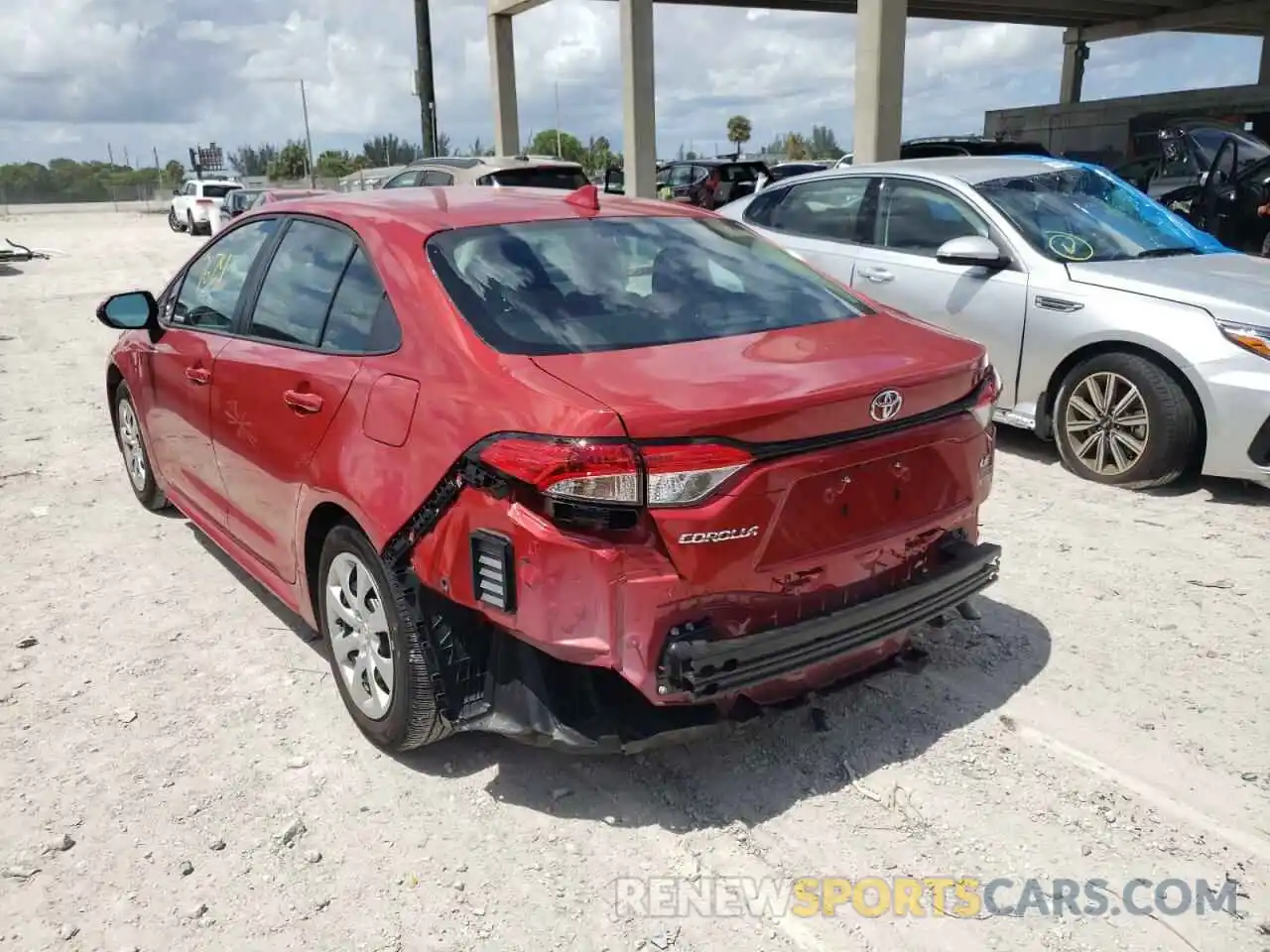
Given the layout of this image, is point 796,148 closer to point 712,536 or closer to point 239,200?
point 239,200

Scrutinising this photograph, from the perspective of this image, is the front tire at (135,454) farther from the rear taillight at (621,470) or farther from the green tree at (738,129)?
the green tree at (738,129)

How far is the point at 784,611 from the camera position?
2.65 metres

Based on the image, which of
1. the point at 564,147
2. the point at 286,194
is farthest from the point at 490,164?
the point at 564,147

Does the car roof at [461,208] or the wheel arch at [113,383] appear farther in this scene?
the wheel arch at [113,383]

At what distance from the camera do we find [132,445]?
17.9ft

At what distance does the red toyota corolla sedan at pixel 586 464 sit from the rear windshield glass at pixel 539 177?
9.65 m

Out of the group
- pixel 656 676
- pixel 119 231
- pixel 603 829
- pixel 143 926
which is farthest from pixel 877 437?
pixel 119 231

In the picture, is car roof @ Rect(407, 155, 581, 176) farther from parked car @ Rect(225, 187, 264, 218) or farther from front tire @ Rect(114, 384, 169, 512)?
parked car @ Rect(225, 187, 264, 218)

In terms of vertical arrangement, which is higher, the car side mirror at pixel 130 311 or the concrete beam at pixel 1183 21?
the concrete beam at pixel 1183 21

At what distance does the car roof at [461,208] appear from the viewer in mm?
3248

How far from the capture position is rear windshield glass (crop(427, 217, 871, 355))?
9.37 ft

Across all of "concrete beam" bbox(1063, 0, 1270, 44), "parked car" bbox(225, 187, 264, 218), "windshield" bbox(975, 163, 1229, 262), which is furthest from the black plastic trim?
"concrete beam" bbox(1063, 0, 1270, 44)

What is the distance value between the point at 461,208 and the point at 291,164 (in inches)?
2684

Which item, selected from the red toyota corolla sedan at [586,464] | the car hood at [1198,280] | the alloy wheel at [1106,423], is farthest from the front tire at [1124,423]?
the red toyota corolla sedan at [586,464]
